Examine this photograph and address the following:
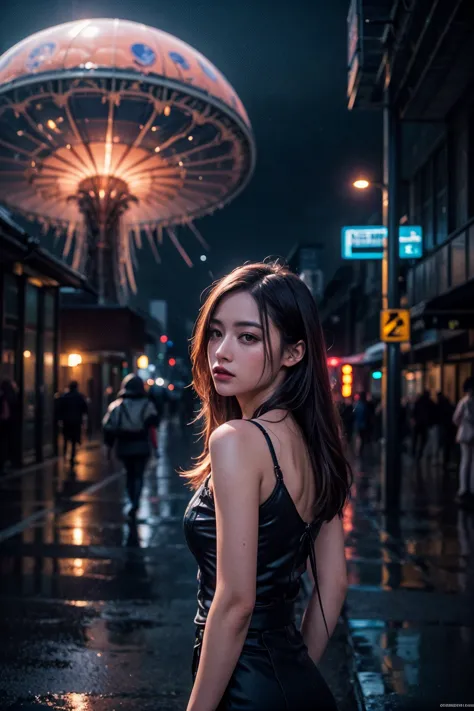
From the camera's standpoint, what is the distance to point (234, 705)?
1856mm

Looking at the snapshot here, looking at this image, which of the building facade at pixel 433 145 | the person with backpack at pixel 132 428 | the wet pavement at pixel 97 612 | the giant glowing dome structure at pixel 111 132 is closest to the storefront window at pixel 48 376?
the giant glowing dome structure at pixel 111 132

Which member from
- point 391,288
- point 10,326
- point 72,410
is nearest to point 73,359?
point 72,410

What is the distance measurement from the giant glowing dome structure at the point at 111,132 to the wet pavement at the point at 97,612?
16.7 meters

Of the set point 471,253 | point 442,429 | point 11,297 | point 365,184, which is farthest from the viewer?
point 442,429

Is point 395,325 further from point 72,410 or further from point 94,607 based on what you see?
point 72,410

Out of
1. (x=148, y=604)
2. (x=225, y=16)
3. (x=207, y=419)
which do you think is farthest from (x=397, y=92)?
(x=207, y=419)

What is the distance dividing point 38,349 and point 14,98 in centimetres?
1415

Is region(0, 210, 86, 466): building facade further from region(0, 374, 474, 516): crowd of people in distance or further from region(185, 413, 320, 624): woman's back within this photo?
region(185, 413, 320, 624): woman's back

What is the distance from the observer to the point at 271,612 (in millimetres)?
1953

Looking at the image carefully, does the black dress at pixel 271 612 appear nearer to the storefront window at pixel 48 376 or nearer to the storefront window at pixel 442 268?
the storefront window at pixel 442 268

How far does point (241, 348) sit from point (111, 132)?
3194 centimetres

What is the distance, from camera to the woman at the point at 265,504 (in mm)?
1821

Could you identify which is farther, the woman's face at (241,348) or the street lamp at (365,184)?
the street lamp at (365,184)

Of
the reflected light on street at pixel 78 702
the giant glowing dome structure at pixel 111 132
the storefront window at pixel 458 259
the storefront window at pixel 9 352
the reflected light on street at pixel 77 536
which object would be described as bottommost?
the reflected light on street at pixel 77 536
